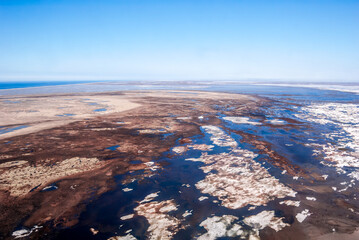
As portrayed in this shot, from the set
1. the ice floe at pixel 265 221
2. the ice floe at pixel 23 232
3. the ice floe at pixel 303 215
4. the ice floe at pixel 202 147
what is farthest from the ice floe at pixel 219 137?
the ice floe at pixel 23 232

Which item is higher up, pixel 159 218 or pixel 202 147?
pixel 202 147

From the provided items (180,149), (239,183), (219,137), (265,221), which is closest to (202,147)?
(180,149)

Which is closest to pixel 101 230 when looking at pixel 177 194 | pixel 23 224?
pixel 23 224

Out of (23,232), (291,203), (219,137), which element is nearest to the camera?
(23,232)

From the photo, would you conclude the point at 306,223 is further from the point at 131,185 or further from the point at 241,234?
the point at 131,185

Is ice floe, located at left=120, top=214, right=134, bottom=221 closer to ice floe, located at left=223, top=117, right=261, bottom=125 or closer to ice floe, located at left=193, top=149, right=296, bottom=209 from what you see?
ice floe, located at left=193, top=149, right=296, bottom=209

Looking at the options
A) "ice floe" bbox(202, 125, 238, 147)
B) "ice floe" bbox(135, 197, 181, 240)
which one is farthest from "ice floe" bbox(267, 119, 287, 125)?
"ice floe" bbox(135, 197, 181, 240)

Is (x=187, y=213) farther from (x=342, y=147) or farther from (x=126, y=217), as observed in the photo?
(x=342, y=147)

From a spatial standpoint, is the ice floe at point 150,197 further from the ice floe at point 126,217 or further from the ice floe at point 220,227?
the ice floe at point 220,227

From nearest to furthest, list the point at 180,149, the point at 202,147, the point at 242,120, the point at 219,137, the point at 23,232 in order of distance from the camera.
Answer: the point at 23,232
the point at 180,149
the point at 202,147
the point at 219,137
the point at 242,120
